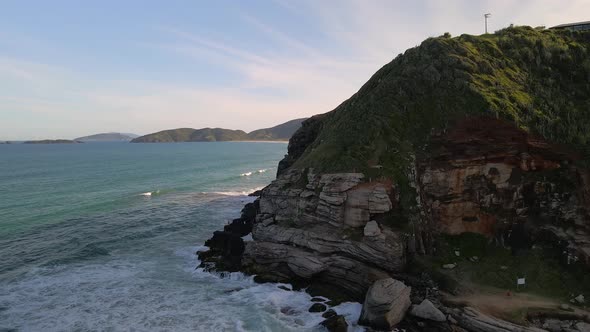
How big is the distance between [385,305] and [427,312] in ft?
8.98

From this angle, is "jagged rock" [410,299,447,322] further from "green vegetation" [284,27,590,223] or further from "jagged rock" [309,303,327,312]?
"green vegetation" [284,27,590,223]

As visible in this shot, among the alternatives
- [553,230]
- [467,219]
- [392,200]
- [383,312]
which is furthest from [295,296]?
[553,230]

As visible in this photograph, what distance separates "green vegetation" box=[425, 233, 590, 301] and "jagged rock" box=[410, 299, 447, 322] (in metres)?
3.45

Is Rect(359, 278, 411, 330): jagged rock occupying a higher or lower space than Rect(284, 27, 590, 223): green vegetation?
lower

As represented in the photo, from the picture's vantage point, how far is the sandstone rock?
29.1 m

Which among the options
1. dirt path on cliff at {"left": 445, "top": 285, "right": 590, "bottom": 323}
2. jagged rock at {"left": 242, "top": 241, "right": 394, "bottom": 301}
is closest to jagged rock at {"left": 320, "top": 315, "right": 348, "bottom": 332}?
jagged rock at {"left": 242, "top": 241, "right": 394, "bottom": 301}

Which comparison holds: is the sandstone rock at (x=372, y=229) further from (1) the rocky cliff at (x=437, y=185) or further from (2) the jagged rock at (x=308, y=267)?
(2) the jagged rock at (x=308, y=267)

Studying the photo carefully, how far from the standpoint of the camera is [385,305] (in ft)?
79.5

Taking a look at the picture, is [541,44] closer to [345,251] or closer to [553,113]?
[553,113]

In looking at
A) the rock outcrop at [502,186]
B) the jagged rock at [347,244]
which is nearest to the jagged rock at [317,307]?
the jagged rock at [347,244]

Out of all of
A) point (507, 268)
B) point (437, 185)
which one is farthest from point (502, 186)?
point (507, 268)

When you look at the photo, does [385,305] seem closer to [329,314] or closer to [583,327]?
[329,314]

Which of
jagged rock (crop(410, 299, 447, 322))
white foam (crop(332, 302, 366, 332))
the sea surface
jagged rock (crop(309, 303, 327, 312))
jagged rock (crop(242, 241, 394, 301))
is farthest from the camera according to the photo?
jagged rock (crop(242, 241, 394, 301))

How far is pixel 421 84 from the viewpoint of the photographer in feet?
125
